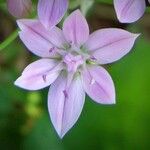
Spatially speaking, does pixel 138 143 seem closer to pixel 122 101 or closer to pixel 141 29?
pixel 122 101

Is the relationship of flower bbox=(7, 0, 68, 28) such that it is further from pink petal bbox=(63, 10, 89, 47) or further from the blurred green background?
the blurred green background

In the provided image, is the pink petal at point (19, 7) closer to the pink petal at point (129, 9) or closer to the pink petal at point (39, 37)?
the pink petal at point (39, 37)

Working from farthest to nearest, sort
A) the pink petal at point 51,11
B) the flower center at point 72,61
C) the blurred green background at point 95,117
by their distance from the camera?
1. the blurred green background at point 95,117
2. the flower center at point 72,61
3. the pink petal at point 51,11

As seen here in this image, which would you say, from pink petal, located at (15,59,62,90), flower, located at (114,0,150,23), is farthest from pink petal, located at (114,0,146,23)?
pink petal, located at (15,59,62,90)

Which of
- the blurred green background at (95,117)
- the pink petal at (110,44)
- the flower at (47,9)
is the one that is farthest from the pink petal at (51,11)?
the blurred green background at (95,117)

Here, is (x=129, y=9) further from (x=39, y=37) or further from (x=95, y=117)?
(x=95, y=117)

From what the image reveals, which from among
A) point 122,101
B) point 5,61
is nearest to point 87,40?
point 122,101
